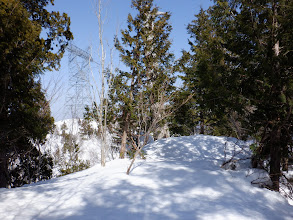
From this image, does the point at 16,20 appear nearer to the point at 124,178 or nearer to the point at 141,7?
the point at 124,178

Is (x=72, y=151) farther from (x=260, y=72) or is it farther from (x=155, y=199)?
(x=260, y=72)

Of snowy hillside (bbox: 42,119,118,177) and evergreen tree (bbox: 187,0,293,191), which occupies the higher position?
evergreen tree (bbox: 187,0,293,191)

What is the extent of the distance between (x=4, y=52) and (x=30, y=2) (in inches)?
113

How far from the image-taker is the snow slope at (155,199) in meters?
3.03

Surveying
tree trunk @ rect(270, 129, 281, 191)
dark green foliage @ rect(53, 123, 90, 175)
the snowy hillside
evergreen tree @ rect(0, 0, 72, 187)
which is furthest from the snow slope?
the snowy hillside

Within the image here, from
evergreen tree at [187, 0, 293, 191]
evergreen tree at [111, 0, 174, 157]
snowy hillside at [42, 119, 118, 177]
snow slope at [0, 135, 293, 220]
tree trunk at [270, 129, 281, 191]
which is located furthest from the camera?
snowy hillside at [42, 119, 118, 177]

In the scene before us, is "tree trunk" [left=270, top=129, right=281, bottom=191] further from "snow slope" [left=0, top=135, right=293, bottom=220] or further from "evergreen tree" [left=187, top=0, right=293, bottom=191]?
"snow slope" [left=0, top=135, right=293, bottom=220]

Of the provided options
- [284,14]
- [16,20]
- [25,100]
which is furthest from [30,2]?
[284,14]

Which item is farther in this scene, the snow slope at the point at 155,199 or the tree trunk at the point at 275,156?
the tree trunk at the point at 275,156

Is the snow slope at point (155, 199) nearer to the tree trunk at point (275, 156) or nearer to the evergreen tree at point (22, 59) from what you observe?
the tree trunk at point (275, 156)

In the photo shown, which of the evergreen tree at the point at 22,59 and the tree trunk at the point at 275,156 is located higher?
the evergreen tree at the point at 22,59

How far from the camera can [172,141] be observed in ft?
32.6

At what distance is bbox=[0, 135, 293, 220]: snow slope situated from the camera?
3031mm

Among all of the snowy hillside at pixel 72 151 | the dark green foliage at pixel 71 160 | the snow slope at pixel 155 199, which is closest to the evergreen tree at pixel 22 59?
the snow slope at pixel 155 199
